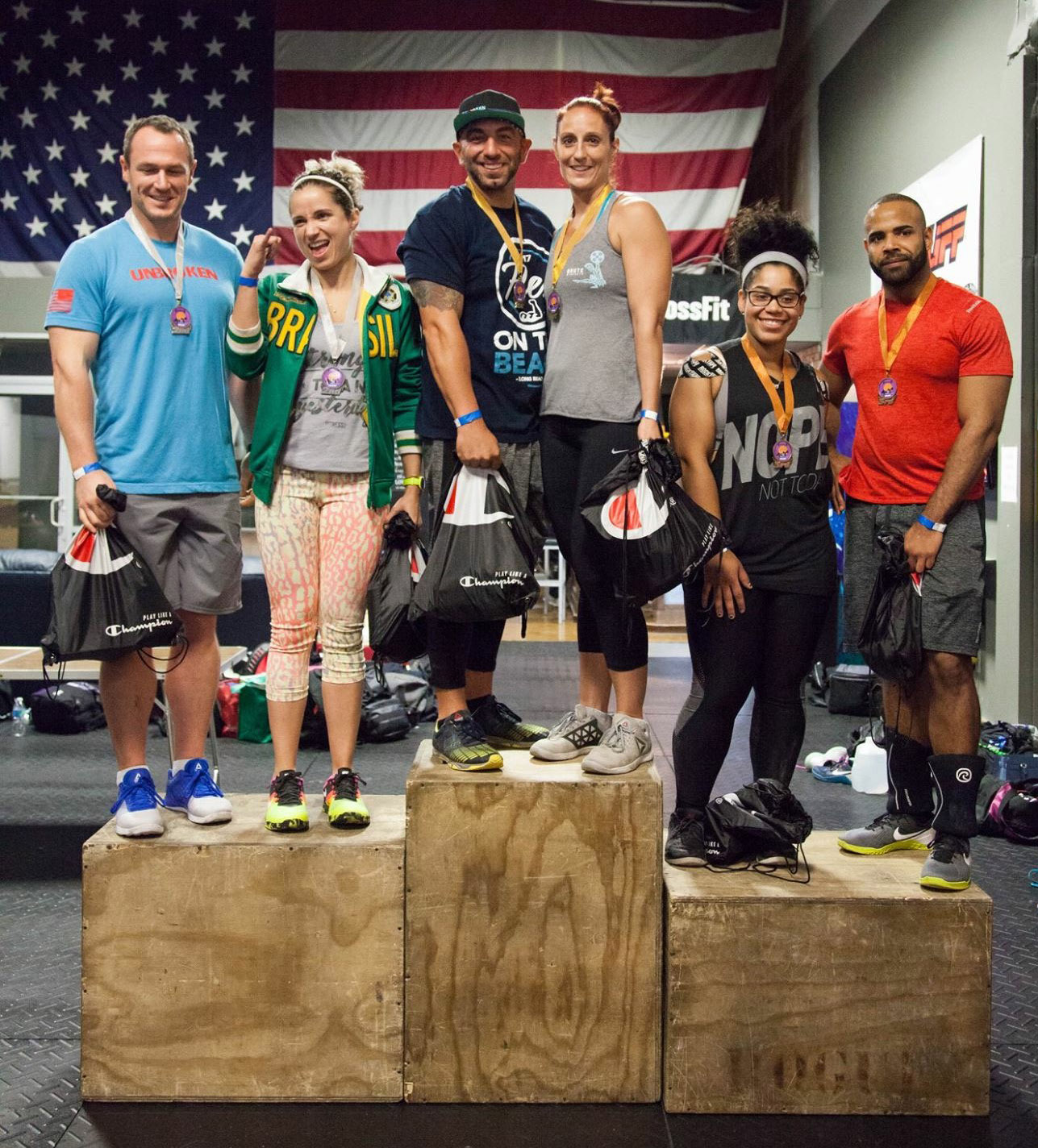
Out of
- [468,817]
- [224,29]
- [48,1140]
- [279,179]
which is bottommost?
[48,1140]

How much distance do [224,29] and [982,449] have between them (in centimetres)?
862

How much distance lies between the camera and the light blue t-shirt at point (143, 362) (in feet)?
8.87

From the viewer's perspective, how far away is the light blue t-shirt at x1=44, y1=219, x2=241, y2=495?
2.70 meters

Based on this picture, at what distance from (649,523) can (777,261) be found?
0.73 meters

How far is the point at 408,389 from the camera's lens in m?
2.79

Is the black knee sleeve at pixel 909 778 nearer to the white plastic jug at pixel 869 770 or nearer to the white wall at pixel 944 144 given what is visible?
the white plastic jug at pixel 869 770

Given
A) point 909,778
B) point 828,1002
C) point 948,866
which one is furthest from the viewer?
point 909,778

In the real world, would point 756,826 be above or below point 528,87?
below

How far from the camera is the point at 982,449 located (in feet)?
9.07

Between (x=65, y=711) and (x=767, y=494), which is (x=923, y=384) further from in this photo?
(x=65, y=711)

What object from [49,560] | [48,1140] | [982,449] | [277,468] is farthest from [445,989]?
[49,560]

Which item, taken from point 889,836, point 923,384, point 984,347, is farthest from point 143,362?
point 889,836

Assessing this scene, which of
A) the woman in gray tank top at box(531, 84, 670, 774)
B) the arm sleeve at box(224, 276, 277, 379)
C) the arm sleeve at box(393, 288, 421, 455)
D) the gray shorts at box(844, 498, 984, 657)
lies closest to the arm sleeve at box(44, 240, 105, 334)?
the arm sleeve at box(224, 276, 277, 379)

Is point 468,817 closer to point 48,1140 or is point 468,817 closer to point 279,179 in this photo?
point 48,1140
